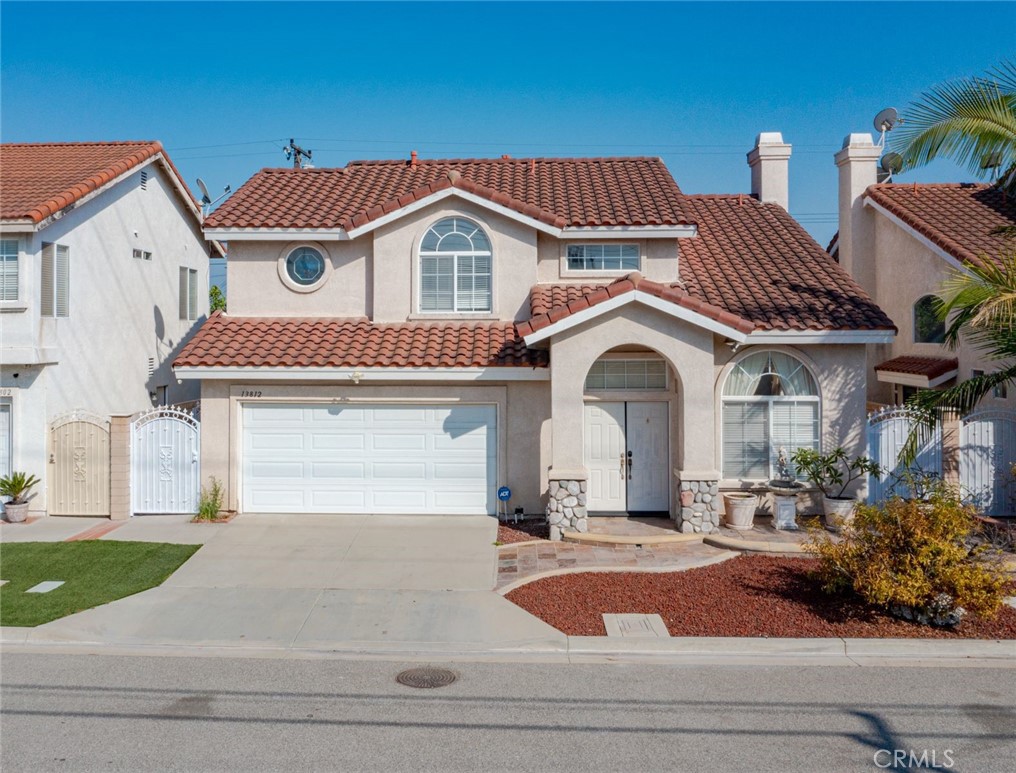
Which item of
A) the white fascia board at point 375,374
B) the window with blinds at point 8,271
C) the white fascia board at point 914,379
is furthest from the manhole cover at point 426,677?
the white fascia board at point 914,379

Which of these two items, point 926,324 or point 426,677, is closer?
point 426,677

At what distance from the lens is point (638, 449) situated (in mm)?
14562

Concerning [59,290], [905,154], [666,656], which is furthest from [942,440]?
[59,290]

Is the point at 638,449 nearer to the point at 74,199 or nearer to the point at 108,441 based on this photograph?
the point at 108,441

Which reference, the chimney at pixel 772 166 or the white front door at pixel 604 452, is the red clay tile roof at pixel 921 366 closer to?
the chimney at pixel 772 166

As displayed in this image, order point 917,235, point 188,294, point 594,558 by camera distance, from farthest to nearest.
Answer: point 188,294
point 917,235
point 594,558

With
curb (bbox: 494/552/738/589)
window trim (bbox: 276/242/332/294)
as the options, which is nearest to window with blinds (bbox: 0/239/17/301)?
window trim (bbox: 276/242/332/294)

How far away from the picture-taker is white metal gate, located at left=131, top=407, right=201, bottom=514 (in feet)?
48.0

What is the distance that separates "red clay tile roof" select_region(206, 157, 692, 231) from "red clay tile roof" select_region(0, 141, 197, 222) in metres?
2.54

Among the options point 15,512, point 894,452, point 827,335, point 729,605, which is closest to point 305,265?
point 15,512

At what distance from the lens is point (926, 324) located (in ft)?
59.3

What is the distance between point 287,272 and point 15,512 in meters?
6.26

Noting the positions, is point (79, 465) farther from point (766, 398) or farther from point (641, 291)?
point (766, 398)

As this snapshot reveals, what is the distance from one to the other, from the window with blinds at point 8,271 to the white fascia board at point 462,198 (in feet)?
19.2
